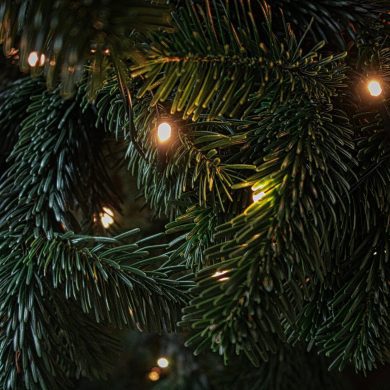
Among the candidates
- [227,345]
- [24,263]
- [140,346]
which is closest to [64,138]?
[24,263]

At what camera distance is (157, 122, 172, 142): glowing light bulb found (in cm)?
29

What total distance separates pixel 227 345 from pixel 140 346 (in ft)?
2.07

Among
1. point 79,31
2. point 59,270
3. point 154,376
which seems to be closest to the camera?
point 79,31

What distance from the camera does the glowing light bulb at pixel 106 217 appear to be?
0.46m

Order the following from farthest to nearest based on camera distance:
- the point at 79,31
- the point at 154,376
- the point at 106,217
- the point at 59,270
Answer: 1. the point at 154,376
2. the point at 106,217
3. the point at 59,270
4. the point at 79,31

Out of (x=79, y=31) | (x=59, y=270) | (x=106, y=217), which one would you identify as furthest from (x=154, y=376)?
(x=79, y=31)

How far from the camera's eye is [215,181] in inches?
11.4

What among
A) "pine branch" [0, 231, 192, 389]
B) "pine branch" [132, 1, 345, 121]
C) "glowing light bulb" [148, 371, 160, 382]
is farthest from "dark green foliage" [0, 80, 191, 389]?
"glowing light bulb" [148, 371, 160, 382]

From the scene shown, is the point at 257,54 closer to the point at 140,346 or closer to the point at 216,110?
the point at 216,110

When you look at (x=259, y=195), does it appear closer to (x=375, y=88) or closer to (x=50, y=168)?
(x=375, y=88)

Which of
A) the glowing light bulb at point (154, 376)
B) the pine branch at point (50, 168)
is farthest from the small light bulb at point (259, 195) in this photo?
the glowing light bulb at point (154, 376)

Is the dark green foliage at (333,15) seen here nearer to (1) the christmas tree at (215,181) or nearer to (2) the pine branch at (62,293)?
(1) the christmas tree at (215,181)

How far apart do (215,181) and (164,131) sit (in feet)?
0.11

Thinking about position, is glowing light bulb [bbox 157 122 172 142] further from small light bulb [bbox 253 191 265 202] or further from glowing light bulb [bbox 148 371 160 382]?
→ glowing light bulb [bbox 148 371 160 382]
